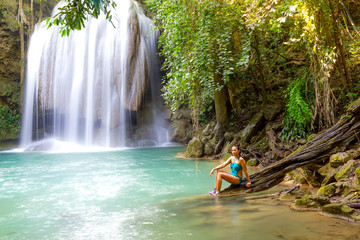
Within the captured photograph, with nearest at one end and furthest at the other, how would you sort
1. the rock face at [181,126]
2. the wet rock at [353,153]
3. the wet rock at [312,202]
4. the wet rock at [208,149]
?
the wet rock at [312,202] < the wet rock at [353,153] < the wet rock at [208,149] < the rock face at [181,126]

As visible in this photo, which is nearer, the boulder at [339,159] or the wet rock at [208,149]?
the boulder at [339,159]

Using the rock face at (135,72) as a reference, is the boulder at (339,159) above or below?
below

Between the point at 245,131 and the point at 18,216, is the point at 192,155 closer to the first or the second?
the point at 245,131

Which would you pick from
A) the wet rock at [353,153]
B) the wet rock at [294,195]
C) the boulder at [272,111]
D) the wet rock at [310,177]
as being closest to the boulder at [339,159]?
the wet rock at [353,153]

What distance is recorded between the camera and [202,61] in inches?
339

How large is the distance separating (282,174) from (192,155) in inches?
261

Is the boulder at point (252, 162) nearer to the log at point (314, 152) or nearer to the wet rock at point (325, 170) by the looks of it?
the wet rock at point (325, 170)

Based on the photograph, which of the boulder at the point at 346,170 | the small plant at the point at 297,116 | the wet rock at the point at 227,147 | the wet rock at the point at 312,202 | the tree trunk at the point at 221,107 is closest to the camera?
the wet rock at the point at 312,202

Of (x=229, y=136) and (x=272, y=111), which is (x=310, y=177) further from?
(x=229, y=136)

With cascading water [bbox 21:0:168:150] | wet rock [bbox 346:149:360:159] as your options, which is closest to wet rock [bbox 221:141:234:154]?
wet rock [bbox 346:149:360:159]

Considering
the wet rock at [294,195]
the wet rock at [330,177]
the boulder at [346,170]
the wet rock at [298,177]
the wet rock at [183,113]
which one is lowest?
the wet rock at [294,195]

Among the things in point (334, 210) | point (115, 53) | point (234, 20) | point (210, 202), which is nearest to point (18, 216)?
point (210, 202)

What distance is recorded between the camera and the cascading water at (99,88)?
19047mm

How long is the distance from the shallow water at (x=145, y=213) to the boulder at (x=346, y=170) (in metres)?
1.12
